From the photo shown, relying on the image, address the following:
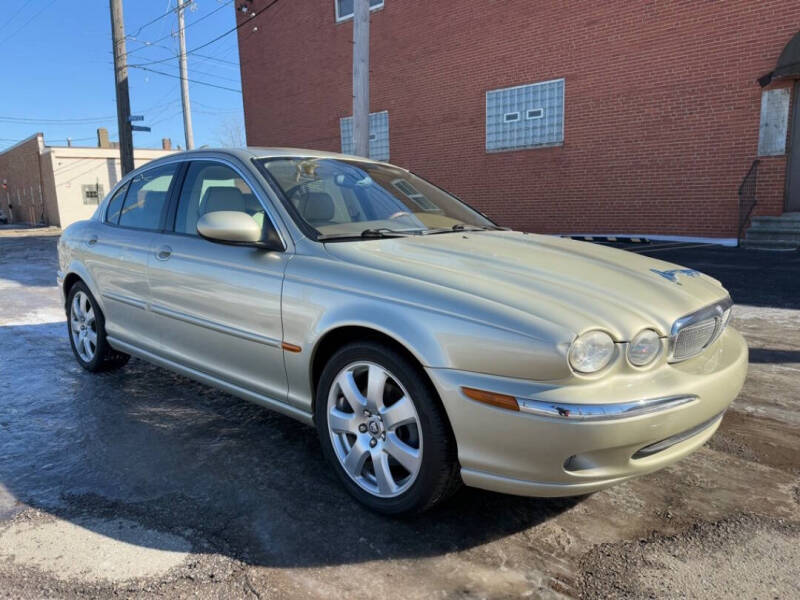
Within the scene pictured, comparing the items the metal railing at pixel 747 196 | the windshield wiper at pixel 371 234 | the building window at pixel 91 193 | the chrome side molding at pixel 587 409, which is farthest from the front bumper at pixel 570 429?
the building window at pixel 91 193

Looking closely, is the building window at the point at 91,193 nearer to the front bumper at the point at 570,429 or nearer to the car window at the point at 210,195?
the car window at the point at 210,195

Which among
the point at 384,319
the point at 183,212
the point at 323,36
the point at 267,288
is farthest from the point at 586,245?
the point at 323,36

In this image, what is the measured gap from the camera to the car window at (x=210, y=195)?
3.40 meters

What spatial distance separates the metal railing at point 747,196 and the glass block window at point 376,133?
937cm

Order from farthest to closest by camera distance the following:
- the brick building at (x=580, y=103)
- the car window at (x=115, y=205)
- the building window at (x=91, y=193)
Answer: the building window at (x=91, y=193) < the brick building at (x=580, y=103) < the car window at (x=115, y=205)

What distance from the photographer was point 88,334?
4785 mm

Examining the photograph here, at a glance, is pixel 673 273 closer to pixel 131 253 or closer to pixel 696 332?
pixel 696 332

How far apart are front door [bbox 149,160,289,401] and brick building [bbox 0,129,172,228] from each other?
113 feet

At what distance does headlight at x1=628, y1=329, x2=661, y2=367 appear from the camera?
2.28 m

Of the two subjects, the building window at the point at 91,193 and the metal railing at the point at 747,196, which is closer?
the metal railing at the point at 747,196

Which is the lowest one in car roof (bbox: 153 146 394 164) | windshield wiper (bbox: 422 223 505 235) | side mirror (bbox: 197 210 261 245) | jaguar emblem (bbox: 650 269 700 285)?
jaguar emblem (bbox: 650 269 700 285)

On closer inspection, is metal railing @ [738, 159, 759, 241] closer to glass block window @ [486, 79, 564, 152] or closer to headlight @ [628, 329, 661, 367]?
glass block window @ [486, 79, 564, 152]

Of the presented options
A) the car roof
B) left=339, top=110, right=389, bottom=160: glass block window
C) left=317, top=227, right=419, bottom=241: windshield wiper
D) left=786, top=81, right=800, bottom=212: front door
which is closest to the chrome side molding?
left=317, top=227, right=419, bottom=241: windshield wiper

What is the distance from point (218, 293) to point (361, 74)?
6.16 metres
